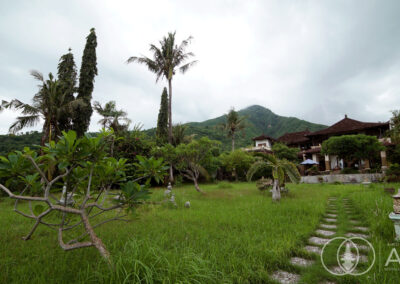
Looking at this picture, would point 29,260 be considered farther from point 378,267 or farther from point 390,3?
point 390,3

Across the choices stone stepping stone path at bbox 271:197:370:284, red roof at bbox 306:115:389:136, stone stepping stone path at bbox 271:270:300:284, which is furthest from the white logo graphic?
red roof at bbox 306:115:389:136

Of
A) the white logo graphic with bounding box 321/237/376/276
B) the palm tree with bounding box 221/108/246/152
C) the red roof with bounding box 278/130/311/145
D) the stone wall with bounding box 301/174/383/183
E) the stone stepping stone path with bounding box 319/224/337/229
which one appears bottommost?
the stone stepping stone path with bounding box 319/224/337/229

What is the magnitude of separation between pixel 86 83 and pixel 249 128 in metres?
43.8

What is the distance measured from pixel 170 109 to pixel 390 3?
12565 millimetres

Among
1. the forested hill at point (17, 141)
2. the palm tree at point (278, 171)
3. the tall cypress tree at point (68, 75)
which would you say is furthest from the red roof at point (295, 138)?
the forested hill at point (17, 141)

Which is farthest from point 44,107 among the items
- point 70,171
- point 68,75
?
point 70,171

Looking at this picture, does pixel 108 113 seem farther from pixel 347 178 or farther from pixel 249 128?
pixel 249 128

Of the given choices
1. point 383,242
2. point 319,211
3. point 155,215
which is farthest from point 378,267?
point 155,215

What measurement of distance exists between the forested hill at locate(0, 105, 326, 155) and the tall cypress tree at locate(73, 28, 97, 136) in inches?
312

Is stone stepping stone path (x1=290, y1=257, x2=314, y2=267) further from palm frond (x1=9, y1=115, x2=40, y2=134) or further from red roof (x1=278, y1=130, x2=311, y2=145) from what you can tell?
red roof (x1=278, y1=130, x2=311, y2=145)

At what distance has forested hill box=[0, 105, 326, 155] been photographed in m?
19.0

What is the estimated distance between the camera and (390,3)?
572cm

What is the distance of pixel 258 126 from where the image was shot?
5938cm

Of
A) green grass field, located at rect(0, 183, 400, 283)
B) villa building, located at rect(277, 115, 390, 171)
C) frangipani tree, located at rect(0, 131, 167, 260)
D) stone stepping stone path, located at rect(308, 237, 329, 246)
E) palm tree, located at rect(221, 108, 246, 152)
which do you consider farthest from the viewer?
palm tree, located at rect(221, 108, 246, 152)
